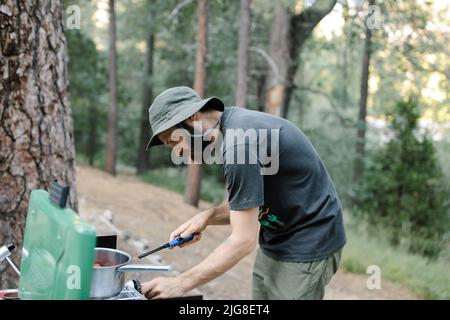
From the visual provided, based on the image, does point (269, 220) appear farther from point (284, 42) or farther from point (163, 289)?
point (284, 42)

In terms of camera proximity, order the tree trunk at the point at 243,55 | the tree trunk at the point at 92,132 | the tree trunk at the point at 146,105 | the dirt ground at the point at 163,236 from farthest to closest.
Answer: the tree trunk at the point at 146,105, the tree trunk at the point at 92,132, the tree trunk at the point at 243,55, the dirt ground at the point at 163,236

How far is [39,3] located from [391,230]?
8.88 metres

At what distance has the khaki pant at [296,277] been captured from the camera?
8.46 ft

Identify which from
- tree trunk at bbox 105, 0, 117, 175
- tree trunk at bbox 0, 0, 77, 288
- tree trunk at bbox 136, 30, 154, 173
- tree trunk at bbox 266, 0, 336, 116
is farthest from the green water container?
tree trunk at bbox 136, 30, 154, 173

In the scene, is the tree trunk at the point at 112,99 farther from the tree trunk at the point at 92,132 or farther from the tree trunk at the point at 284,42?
the tree trunk at the point at 284,42

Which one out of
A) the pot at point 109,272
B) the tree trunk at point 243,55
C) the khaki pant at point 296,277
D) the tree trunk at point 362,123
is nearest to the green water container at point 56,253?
the pot at point 109,272

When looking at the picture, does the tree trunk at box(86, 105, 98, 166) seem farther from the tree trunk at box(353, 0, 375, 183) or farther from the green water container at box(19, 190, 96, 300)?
the green water container at box(19, 190, 96, 300)

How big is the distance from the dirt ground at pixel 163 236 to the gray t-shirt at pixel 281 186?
310 cm

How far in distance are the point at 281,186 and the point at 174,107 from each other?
65 centimetres

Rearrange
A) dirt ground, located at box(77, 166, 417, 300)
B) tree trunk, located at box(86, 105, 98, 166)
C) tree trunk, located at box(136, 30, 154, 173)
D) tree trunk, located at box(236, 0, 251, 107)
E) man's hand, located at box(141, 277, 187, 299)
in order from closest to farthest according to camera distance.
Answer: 1. man's hand, located at box(141, 277, 187, 299)
2. dirt ground, located at box(77, 166, 417, 300)
3. tree trunk, located at box(236, 0, 251, 107)
4. tree trunk, located at box(86, 105, 98, 166)
5. tree trunk, located at box(136, 30, 154, 173)

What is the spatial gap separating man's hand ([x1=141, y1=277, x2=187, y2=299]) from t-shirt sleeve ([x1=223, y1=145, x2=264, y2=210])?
16.0 inches

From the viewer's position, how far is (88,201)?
31.0ft

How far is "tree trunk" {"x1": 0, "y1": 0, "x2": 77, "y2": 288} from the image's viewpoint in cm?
311
